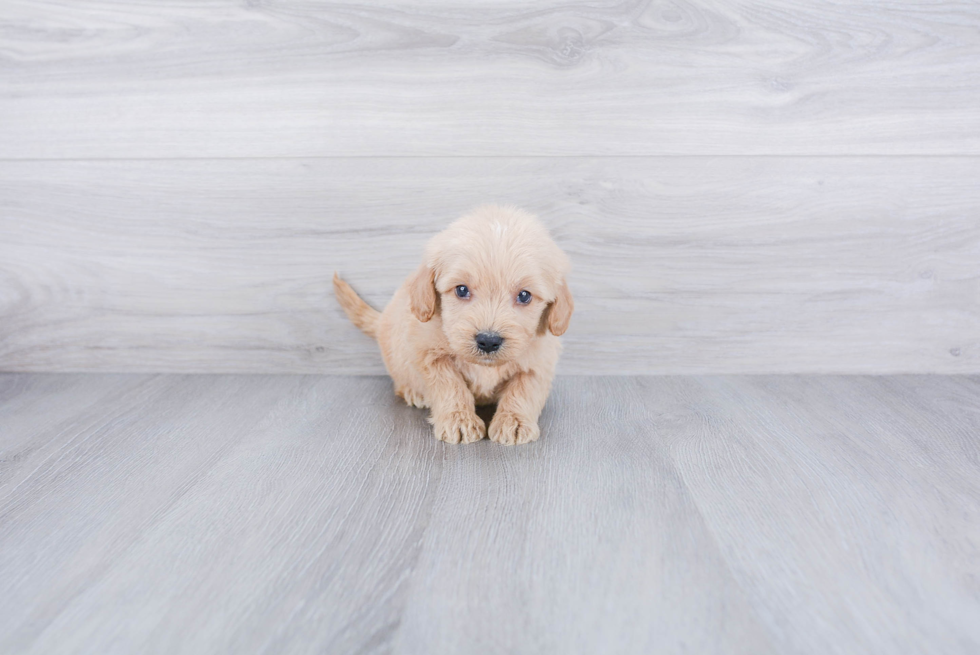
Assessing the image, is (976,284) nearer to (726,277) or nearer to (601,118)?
(726,277)

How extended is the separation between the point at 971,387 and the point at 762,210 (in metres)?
0.82

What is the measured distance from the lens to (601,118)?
1695 millimetres

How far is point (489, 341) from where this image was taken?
1.27 meters

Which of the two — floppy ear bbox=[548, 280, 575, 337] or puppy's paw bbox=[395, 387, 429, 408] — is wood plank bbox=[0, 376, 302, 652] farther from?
floppy ear bbox=[548, 280, 575, 337]

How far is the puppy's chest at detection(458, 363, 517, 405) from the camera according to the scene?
146 cm

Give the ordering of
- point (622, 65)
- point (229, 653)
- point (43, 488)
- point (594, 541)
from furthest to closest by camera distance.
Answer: point (622, 65)
point (43, 488)
point (594, 541)
point (229, 653)

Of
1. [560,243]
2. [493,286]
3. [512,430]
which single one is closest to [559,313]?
[493,286]

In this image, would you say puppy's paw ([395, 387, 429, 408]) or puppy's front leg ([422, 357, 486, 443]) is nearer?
puppy's front leg ([422, 357, 486, 443])

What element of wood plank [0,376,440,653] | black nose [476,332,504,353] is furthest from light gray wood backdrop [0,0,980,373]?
black nose [476,332,504,353]

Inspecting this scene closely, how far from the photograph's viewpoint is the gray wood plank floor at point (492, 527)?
80 cm

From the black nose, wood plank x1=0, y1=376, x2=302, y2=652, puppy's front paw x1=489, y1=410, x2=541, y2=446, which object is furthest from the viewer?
puppy's front paw x1=489, y1=410, x2=541, y2=446

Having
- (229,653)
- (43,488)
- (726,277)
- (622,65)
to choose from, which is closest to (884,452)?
(726,277)

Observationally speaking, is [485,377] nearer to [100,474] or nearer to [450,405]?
[450,405]

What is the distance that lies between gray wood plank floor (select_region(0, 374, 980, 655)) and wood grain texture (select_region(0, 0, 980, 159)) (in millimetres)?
759
